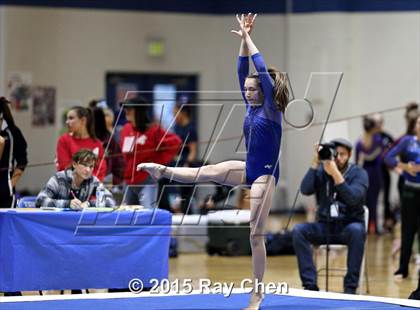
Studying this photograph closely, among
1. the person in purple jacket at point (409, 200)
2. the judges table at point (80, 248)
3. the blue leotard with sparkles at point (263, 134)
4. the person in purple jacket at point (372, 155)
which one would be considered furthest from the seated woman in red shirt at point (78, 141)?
the person in purple jacket at point (372, 155)

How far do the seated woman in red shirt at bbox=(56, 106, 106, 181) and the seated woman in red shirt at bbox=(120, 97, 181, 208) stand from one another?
66cm

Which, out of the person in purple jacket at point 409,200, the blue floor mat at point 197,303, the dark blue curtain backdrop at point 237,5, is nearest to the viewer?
the blue floor mat at point 197,303

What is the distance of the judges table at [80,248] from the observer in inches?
256

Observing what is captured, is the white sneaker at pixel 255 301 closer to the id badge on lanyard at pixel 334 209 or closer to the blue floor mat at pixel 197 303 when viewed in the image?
the blue floor mat at pixel 197 303

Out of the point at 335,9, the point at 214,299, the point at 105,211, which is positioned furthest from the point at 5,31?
the point at 214,299

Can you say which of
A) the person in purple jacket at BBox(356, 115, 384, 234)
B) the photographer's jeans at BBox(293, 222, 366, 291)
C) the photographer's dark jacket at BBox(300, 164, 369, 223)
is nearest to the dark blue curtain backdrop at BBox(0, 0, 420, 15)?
the person in purple jacket at BBox(356, 115, 384, 234)

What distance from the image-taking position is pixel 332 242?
7770 millimetres

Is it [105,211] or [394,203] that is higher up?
[105,211]

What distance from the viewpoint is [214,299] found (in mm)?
6262

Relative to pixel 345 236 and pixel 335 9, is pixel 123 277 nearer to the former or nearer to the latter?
pixel 345 236

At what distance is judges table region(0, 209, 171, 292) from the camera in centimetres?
649

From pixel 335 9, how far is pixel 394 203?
3.09 m

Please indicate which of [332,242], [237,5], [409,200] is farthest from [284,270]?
[237,5]

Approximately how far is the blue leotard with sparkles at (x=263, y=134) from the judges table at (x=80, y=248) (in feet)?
4.54
